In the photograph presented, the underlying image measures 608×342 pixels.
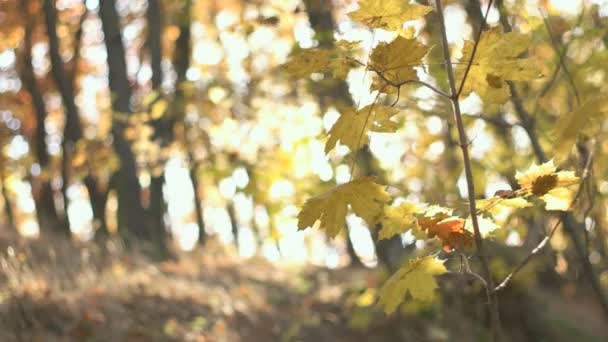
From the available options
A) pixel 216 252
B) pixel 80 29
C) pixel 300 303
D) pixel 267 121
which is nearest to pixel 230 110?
pixel 267 121

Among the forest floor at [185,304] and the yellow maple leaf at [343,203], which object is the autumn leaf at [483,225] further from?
the forest floor at [185,304]

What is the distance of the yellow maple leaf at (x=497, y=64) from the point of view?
1629 mm

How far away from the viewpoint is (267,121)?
190 inches

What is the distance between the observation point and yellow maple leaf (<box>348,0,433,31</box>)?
1.58 meters

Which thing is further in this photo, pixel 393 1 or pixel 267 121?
pixel 267 121

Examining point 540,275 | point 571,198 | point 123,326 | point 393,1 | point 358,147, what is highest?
point 393,1

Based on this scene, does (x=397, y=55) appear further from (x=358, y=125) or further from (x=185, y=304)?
(x=185, y=304)

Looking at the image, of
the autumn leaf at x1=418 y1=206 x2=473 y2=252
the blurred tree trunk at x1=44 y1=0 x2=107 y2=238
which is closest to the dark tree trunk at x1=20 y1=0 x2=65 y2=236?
the blurred tree trunk at x1=44 y1=0 x2=107 y2=238

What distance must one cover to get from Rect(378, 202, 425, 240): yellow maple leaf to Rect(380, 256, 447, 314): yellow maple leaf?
0.30ft

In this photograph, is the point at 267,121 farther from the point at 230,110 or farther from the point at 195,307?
the point at 195,307

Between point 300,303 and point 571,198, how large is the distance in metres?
5.27

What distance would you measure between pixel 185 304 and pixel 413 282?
424cm

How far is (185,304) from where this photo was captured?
5645 millimetres

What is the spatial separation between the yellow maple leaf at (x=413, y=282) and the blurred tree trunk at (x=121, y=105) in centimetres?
604
